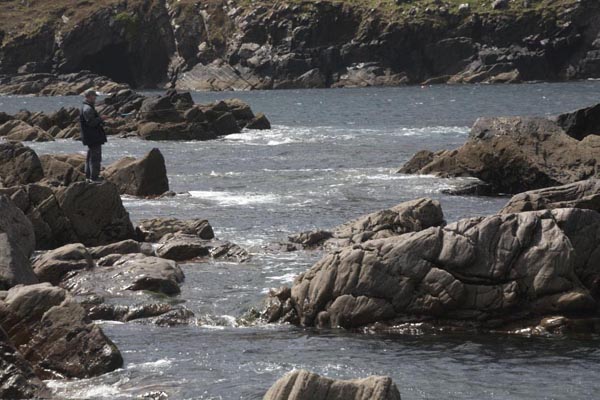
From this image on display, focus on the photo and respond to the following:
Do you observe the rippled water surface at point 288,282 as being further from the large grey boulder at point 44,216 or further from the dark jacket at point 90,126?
the dark jacket at point 90,126

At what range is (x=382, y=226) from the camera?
1094 inches

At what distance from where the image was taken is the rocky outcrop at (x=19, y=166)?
3344 cm

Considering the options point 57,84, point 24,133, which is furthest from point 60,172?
point 57,84

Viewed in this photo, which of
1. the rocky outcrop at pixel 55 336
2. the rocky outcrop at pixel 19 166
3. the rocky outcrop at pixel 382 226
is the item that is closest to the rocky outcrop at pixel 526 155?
the rocky outcrop at pixel 382 226

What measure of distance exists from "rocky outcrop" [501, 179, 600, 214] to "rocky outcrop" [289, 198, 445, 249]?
9.43 ft

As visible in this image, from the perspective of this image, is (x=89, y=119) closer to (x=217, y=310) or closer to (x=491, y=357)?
(x=217, y=310)

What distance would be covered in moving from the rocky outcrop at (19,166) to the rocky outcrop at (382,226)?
943 cm

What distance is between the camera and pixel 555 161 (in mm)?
37562

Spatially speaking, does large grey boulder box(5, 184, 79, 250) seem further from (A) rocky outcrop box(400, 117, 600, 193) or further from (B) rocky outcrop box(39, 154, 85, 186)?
(A) rocky outcrop box(400, 117, 600, 193)

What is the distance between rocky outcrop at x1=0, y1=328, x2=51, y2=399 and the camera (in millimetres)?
15828

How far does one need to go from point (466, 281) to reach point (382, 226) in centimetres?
741

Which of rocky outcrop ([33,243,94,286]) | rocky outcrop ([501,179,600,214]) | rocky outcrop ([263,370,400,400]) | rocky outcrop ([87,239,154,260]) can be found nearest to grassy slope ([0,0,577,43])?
rocky outcrop ([501,179,600,214])

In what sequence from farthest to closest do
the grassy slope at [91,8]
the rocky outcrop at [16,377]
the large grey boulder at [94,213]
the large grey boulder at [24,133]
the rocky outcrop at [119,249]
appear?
the grassy slope at [91,8] → the large grey boulder at [24,133] → the large grey boulder at [94,213] → the rocky outcrop at [119,249] → the rocky outcrop at [16,377]

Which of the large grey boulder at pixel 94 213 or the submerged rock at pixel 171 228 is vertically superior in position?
the large grey boulder at pixel 94 213
